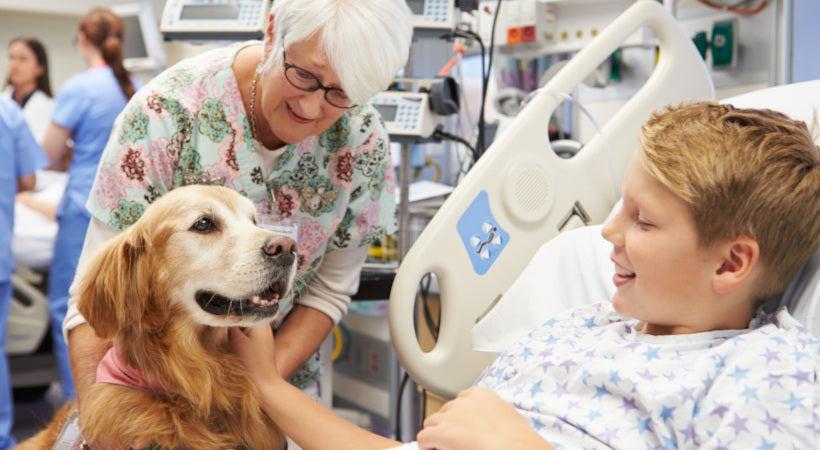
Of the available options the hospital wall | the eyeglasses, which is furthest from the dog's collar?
the hospital wall

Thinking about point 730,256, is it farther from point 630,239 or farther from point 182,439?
point 182,439

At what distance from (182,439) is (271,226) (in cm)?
49

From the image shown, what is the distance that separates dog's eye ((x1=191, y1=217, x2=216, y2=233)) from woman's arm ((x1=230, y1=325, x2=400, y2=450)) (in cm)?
20

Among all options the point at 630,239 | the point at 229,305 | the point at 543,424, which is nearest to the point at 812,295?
the point at 630,239

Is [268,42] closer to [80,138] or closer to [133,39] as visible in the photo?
[80,138]

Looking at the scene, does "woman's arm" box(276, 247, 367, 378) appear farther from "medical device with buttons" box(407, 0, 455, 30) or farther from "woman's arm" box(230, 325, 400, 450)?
"medical device with buttons" box(407, 0, 455, 30)

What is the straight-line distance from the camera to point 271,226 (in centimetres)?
152

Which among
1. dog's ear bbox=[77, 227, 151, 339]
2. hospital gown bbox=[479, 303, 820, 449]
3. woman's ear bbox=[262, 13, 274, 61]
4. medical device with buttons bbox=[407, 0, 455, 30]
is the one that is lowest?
hospital gown bbox=[479, 303, 820, 449]

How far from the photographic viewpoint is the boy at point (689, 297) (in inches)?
36.1

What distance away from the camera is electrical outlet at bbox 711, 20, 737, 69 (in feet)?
8.26

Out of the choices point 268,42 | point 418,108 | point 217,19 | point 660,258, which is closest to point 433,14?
point 418,108

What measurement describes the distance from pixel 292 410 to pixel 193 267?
0.32 meters

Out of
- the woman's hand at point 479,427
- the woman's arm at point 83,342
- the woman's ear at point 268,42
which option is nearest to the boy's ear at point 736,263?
the woman's hand at point 479,427

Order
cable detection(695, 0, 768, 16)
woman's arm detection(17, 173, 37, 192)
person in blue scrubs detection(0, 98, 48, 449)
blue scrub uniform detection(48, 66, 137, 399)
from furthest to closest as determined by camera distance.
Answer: woman's arm detection(17, 173, 37, 192) → blue scrub uniform detection(48, 66, 137, 399) → person in blue scrubs detection(0, 98, 48, 449) → cable detection(695, 0, 768, 16)
